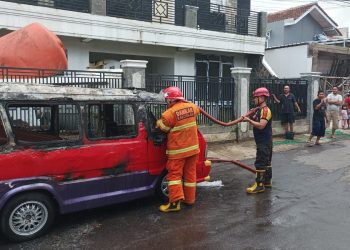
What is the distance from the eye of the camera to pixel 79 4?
13.0 metres

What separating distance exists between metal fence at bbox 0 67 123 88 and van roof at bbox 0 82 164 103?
296cm

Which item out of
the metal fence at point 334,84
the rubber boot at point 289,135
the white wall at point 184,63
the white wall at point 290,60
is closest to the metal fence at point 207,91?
the rubber boot at point 289,135

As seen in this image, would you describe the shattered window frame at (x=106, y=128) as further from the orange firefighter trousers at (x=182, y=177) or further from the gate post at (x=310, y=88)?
the gate post at (x=310, y=88)

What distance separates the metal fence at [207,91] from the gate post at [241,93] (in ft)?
0.48

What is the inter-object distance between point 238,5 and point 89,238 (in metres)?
15.7

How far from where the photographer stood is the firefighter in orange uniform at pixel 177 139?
545 cm

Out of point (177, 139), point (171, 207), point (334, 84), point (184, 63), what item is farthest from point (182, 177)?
point (334, 84)

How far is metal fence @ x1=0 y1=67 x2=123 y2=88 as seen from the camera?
304 inches

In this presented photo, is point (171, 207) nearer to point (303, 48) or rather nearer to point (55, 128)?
point (55, 128)

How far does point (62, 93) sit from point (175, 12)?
11499mm

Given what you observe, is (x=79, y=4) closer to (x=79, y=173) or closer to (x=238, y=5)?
(x=238, y=5)

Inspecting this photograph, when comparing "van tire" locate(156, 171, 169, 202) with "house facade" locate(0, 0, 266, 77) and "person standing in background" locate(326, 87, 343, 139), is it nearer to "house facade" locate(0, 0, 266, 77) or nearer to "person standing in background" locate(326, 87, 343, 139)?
"house facade" locate(0, 0, 266, 77)

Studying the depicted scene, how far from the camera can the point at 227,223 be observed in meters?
5.12

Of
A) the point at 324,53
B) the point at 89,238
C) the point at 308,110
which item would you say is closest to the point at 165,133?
the point at 89,238
